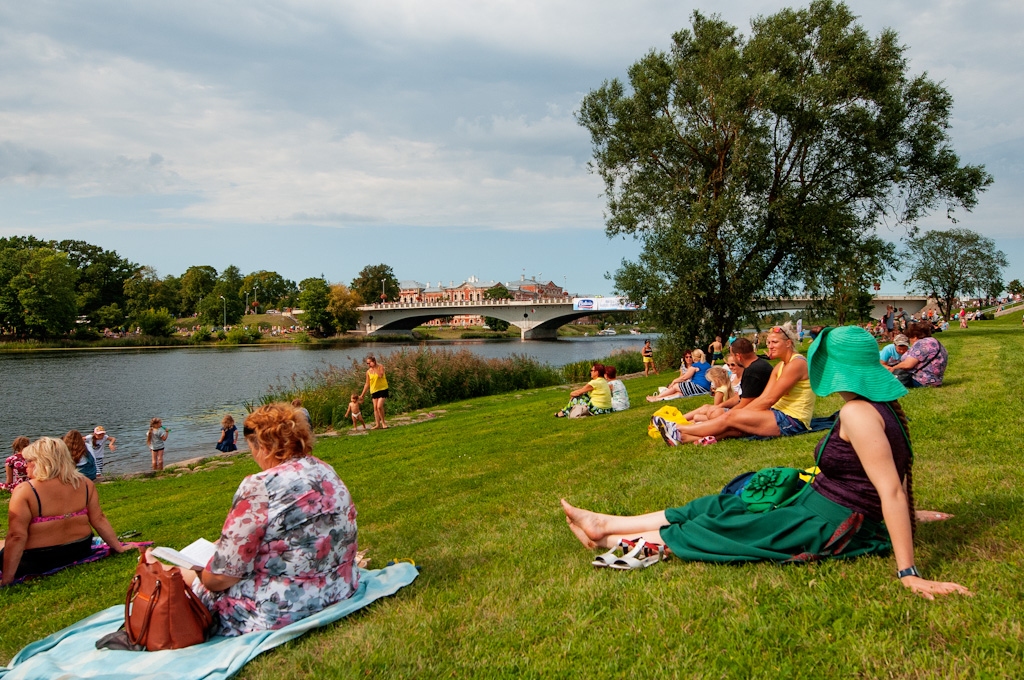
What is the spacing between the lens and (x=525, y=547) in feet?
16.4

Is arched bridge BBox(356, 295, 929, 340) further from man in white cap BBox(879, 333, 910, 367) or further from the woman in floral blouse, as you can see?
the woman in floral blouse

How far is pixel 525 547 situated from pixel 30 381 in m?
38.5

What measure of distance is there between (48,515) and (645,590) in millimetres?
5072

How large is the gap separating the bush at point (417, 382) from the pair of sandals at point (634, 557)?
14.7m

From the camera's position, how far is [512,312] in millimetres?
77625

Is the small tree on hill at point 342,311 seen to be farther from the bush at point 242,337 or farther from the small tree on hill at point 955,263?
the small tree on hill at point 955,263

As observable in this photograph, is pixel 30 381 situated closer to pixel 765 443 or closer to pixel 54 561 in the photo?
pixel 54 561

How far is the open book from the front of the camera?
13.1 ft

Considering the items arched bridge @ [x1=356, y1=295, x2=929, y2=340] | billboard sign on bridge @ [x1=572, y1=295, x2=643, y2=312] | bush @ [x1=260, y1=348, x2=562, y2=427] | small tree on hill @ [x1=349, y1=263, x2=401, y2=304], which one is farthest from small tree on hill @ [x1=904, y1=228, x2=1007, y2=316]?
small tree on hill @ [x1=349, y1=263, x2=401, y2=304]

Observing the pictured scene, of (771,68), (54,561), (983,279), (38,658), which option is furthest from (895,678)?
(983,279)

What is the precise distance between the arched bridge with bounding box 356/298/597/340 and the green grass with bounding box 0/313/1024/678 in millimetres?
60384

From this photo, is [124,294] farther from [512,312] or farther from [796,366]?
[796,366]

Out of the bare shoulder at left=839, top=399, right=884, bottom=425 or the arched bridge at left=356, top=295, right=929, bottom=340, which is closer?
the bare shoulder at left=839, top=399, right=884, bottom=425

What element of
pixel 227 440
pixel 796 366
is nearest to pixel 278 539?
pixel 796 366
